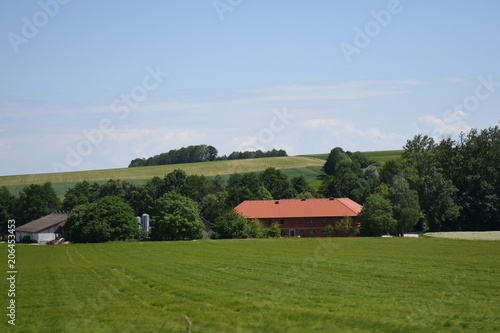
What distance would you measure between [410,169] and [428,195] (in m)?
8.21

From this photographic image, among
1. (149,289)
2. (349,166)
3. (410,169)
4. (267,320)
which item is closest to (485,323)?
(267,320)

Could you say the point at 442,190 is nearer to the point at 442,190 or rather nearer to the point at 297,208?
the point at 442,190

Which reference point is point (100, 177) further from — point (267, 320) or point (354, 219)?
point (267, 320)

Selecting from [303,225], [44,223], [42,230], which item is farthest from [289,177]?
[42,230]

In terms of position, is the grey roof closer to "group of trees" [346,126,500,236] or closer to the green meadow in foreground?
"group of trees" [346,126,500,236]

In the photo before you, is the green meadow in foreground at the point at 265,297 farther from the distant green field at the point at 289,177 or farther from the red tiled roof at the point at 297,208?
the distant green field at the point at 289,177

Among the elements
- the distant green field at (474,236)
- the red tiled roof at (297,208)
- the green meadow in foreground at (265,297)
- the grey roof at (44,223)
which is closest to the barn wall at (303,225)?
the red tiled roof at (297,208)

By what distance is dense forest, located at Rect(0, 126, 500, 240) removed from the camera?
96.3 metres

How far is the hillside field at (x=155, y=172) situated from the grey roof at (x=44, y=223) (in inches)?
915

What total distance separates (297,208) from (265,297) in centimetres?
8769

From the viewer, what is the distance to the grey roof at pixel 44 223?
4602 inches

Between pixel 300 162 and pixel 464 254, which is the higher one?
pixel 300 162

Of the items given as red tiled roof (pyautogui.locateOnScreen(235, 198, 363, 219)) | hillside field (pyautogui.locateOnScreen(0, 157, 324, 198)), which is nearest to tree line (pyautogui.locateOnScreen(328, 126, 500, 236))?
red tiled roof (pyautogui.locateOnScreen(235, 198, 363, 219))

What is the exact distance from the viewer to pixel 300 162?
188 m
